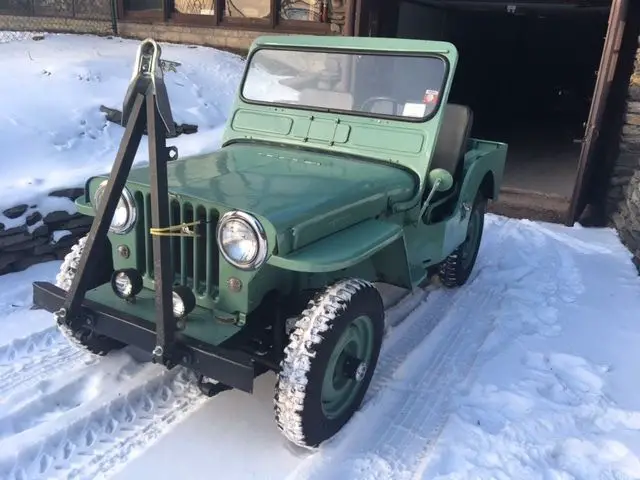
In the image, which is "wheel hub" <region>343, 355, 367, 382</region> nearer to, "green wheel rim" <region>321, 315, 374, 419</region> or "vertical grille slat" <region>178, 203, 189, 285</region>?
"green wheel rim" <region>321, 315, 374, 419</region>

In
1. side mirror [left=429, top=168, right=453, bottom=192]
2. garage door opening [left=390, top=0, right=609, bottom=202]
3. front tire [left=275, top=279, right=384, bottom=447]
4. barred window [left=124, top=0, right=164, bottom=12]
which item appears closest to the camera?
front tire [left=275, top=279, right=384, bottom=447]

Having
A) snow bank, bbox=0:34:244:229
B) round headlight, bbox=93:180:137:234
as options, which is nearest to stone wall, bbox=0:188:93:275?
snow bank, bbox=0:34:244:229

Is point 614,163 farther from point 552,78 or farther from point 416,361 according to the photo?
point 552,78

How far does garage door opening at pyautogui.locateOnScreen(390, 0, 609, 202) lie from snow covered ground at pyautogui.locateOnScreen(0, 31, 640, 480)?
318 cm

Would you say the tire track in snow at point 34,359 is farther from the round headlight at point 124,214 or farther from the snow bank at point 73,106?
the snow bank at point 73,106

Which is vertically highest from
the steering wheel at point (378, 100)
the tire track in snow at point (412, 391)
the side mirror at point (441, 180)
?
the steering wheel at point (378, 100)

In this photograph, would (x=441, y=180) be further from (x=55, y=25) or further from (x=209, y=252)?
(x=55, y=25)

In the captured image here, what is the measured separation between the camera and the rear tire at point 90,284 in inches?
118

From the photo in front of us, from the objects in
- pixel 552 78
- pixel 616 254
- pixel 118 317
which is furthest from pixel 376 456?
pixel 552 78

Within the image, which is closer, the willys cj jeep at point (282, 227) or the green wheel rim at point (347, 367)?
the willys cj jeep at point (282, 227)

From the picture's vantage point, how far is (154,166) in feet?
7.46

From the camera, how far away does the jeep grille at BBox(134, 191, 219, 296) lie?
2.56 m

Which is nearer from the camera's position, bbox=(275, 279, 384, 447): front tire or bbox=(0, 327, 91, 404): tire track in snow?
bbox=(275, 279, 384, 447): front tire

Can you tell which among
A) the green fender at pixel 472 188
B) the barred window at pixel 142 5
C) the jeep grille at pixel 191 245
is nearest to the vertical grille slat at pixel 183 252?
the jeep grille at pixel 191 245
